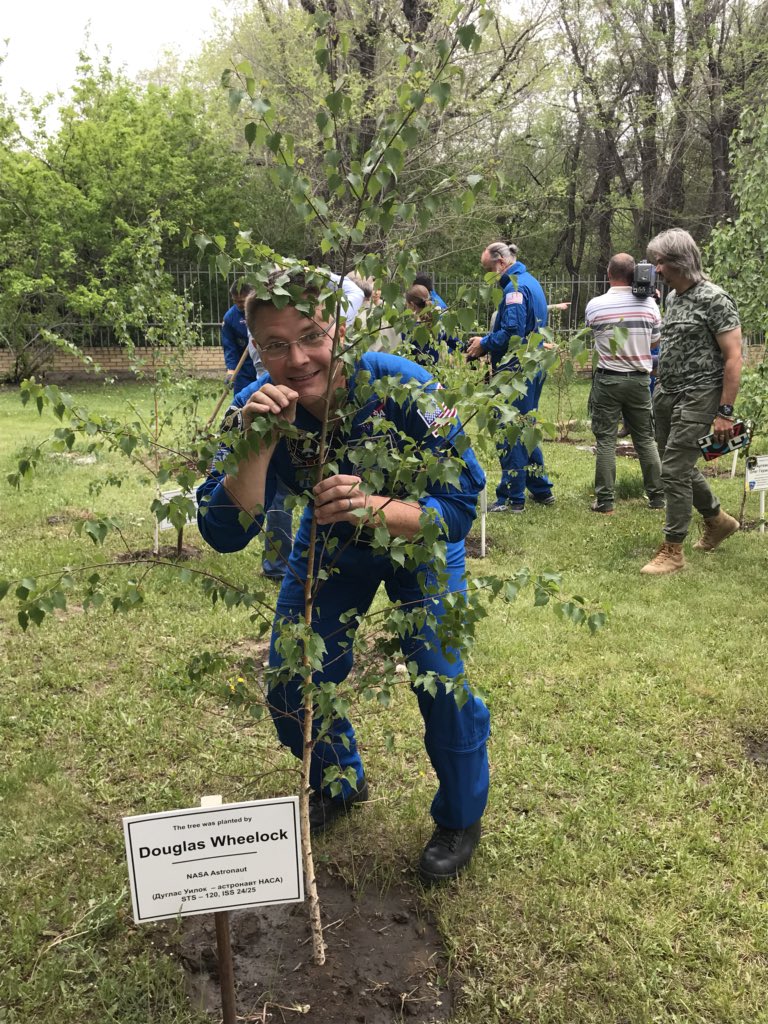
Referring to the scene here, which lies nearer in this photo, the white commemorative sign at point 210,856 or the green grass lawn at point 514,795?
the white commemorative sign at point 210,856

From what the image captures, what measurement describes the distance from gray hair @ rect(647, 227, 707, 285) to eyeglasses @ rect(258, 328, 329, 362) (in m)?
3.43

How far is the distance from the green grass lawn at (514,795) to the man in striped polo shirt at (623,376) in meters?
1.67

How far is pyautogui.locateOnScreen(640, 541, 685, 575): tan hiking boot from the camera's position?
16.7 ft

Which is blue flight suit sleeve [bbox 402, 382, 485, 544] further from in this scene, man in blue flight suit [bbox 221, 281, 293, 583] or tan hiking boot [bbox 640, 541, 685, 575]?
tan hiking boot [bbox 640, 541, 685, 575]

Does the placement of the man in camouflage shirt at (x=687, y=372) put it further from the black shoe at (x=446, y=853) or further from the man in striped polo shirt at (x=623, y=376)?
the black shoe at (x=446, y=853)

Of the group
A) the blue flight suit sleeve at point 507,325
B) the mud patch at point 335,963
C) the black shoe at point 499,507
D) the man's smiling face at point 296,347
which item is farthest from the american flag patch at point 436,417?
the black shoe at point 499,507

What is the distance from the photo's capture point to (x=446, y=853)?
2.47 m

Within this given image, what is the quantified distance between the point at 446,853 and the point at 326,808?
1.58ft

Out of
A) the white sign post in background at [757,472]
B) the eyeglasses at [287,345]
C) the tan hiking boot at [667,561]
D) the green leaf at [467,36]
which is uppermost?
the green leaf at [467,36]

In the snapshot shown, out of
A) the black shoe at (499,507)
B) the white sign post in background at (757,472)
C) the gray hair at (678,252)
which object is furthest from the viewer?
the black shoe at (499,507)

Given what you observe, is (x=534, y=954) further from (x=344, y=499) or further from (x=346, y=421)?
(x=346, y=421)

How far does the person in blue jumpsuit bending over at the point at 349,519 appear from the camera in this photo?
1772mm

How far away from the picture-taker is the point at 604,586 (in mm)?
4926

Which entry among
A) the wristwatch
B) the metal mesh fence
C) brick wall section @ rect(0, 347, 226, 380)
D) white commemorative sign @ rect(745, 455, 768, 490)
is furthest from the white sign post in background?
brick wall section @ rect(0, 347, 226, 380)
